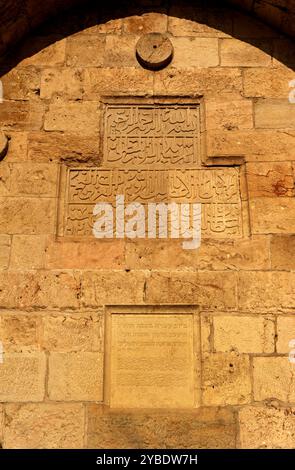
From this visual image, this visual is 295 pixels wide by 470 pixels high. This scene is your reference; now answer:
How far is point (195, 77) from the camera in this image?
4.21 m

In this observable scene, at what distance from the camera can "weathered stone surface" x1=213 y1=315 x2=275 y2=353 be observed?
11.6 feet

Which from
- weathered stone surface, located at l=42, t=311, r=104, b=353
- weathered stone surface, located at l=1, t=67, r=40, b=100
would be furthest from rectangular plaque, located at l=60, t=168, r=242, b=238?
weathered stone surface, located at l=1, t=67, r=40, b=100

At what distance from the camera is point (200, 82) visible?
4195 millimetres

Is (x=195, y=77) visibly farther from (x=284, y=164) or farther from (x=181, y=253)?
(x=181, y=253)

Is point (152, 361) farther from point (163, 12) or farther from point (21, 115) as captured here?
point (163, 12)

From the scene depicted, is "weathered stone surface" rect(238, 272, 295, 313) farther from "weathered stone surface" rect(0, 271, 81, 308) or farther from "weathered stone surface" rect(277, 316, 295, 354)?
"weathered stone surface" rect(0, 271, 81, 308)

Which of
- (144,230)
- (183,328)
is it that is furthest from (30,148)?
(183,328)

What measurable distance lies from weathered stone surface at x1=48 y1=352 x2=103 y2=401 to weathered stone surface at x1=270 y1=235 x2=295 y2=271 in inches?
55.3

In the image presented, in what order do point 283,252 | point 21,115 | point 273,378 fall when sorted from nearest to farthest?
point 273,378 → point 283,252 → point 21,115

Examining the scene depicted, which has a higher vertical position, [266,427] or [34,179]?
[34,179]

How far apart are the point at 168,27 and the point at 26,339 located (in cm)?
276

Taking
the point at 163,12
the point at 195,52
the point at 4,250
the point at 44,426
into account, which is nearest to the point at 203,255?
the point at 4,250

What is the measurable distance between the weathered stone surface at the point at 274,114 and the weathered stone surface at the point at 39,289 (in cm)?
187

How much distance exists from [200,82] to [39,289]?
81.2 inches
